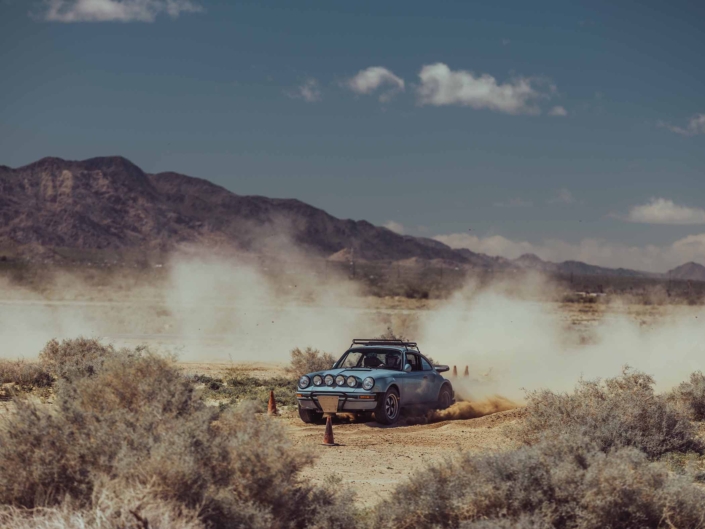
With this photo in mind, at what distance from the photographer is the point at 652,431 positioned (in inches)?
474

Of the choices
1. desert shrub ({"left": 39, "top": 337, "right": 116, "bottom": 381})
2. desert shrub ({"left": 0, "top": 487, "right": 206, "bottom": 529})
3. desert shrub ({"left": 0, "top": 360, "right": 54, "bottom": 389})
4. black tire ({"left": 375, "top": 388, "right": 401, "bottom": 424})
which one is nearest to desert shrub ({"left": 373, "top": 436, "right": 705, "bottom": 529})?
desert shrub ({"left": 0, "top": 487, "right": 206, "bottom": 529})

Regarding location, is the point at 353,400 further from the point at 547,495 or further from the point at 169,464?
the point at 169,464

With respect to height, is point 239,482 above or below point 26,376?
above

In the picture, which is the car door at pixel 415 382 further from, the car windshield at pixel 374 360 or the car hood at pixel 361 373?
the car hood at pixel 361 373

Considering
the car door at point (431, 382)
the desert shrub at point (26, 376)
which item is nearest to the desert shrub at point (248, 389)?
the car door at point (431, 382)

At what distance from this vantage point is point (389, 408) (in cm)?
1598

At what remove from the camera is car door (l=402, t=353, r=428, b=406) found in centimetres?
1666

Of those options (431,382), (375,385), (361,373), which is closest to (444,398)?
(431,382)

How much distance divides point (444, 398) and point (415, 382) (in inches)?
57.1

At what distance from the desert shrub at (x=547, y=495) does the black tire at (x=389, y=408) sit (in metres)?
7.80

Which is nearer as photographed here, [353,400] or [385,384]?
[353,400]

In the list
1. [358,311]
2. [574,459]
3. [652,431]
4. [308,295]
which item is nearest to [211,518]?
[574,459]

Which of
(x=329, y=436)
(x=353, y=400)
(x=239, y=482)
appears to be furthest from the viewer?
(x=353, y=400)

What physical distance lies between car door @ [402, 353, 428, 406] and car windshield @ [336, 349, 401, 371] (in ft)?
0.86
